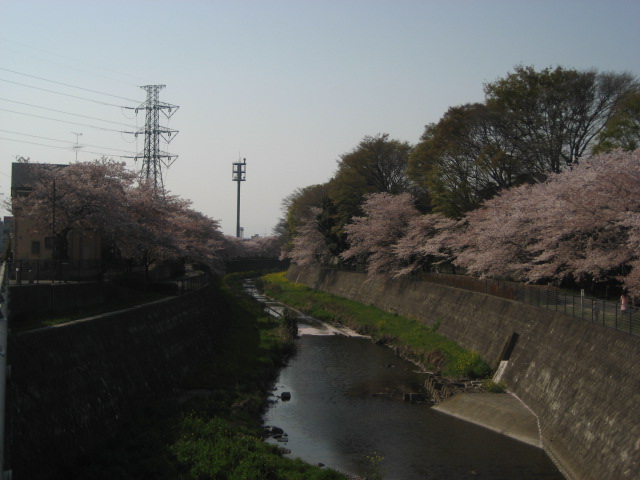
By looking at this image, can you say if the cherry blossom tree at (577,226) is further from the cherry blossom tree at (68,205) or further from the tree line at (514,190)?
the cherry blossom tree at (68,205)

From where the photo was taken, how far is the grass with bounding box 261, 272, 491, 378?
95.8ft

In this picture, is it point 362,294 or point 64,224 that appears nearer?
point 64,224

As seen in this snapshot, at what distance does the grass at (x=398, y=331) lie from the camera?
29203mm

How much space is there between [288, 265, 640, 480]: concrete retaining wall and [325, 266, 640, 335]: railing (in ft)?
1.18

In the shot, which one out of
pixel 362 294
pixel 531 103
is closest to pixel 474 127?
pixel 531 103

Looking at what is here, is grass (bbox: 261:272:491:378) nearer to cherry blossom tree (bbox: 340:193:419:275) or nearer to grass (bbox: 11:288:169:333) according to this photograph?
cherry blossom tree (bbox: 340:193:419:275)

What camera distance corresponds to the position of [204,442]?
1766cm

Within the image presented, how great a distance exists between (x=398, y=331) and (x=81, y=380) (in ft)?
84.6

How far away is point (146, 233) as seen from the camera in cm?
3500

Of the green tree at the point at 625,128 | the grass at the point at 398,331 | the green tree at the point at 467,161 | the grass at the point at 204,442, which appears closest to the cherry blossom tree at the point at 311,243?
the grass at the point at 398,331

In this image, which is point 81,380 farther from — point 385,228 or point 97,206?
point 385,228

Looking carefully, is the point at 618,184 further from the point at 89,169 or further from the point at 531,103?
the point at 89,169

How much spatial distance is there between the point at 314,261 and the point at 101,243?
117 ft

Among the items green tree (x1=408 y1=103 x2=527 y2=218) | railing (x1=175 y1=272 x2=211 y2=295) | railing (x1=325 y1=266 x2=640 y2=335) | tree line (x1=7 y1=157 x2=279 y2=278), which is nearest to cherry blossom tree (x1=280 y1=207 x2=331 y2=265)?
railing (x1=175 y1=272 x2=211 y2=295)
